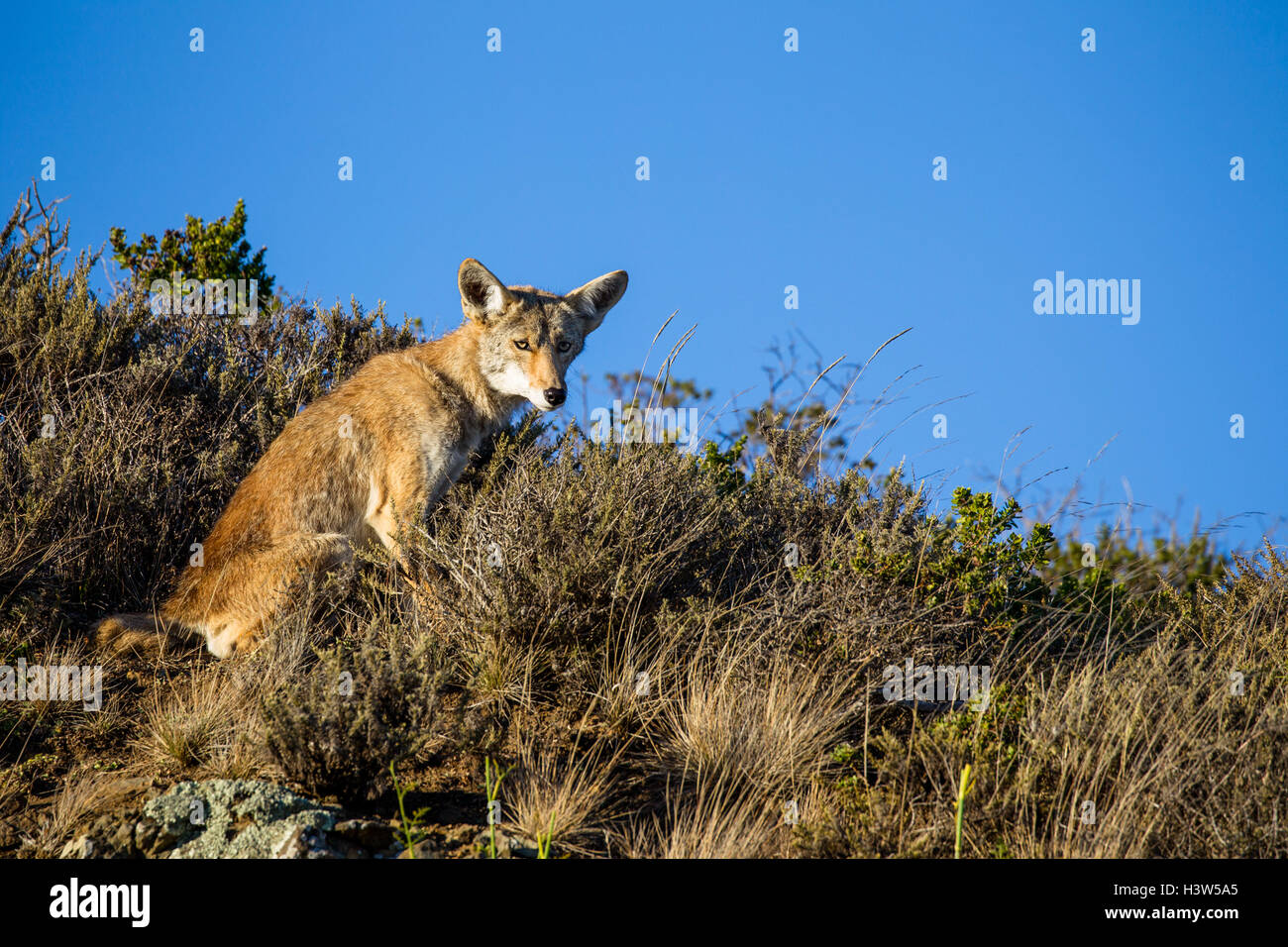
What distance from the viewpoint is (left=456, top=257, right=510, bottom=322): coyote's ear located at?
23.1 ft

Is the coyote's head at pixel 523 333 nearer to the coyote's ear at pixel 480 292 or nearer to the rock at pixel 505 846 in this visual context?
the coyote's ear at pixel 480 292

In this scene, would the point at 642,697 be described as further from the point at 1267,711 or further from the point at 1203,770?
the point at 1267,711

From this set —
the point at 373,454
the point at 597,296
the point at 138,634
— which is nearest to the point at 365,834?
the point at 138,634

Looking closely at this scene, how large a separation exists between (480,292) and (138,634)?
310 centimetres

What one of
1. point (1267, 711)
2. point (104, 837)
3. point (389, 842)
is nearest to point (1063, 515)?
point (1267, 711)

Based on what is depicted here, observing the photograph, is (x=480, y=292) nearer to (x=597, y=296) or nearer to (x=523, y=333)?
(x=523, y=333)

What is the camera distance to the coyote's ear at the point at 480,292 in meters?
7.03

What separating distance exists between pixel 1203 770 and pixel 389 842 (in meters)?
3.59

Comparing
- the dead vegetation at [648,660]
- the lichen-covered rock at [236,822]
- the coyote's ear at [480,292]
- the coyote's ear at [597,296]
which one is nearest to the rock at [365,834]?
the lichen-covered rock at [236,822]

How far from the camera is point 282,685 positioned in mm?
4957

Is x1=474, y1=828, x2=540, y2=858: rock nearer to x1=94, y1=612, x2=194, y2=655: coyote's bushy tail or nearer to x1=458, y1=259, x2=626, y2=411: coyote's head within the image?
x1=94, y1=612, x2=194, y2=655: coyote's bushy tail
